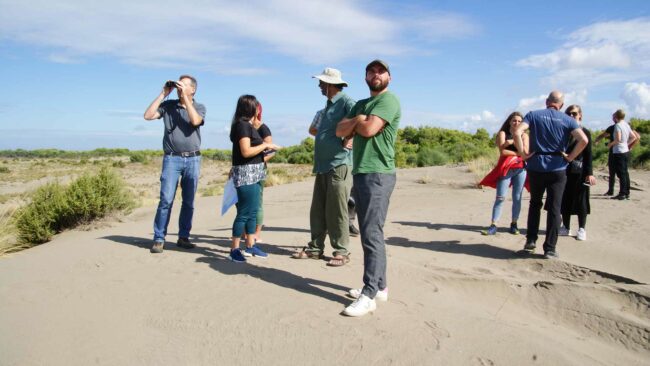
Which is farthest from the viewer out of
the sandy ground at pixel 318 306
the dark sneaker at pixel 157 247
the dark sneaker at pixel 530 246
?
the dark sneaker at pixel 530 246

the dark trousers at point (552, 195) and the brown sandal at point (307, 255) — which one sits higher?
the dark trousers at point (552, 195)

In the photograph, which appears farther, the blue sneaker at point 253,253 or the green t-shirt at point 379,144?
the blue sneaker at point 253,253

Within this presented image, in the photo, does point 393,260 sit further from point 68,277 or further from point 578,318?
point 68,277

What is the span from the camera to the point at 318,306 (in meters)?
4.20

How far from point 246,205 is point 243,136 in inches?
31.6

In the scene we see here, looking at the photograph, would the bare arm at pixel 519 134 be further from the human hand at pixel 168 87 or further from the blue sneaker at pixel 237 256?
the human hand at pixel 168 87

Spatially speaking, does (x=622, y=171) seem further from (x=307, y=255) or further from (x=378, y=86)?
(x=378, y=86)

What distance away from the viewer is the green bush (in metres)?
8.60

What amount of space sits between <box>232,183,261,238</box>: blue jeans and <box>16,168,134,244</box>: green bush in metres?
4.87

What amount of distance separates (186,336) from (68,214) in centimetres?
645

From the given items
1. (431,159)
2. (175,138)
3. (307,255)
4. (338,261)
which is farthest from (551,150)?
(431,159)

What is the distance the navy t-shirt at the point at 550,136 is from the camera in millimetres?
5930

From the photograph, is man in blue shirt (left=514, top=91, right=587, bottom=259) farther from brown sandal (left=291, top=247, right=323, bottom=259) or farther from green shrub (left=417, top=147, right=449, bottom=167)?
green shrub (left=417, top=147, right=449, bottom=167)

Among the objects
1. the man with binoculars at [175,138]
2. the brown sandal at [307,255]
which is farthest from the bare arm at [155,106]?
the brown sandal at [307,255]
